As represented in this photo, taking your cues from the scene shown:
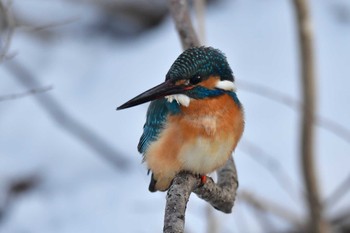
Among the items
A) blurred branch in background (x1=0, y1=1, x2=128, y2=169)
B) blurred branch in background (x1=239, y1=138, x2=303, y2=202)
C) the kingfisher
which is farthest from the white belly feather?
blurred branch in background (x1=0, y1=1, x2=128, y2=169)

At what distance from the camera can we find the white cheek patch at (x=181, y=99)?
9.54ft


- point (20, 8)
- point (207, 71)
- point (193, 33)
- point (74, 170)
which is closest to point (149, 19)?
point (20, 8)

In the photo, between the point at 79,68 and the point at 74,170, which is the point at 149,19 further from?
the point at 74,170

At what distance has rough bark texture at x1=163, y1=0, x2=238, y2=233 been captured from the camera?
2.42m

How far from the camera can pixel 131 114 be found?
19.5ft

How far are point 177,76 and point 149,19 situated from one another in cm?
390

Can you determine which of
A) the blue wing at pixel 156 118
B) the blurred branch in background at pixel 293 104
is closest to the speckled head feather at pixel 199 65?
the blue wing at pixel 156 118

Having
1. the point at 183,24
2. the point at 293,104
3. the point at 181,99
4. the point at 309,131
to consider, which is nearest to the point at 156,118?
the point at 181,99

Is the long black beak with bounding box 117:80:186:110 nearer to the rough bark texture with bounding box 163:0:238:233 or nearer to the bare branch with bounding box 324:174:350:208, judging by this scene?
the rough bark texture with bounding box 163:0:238:233

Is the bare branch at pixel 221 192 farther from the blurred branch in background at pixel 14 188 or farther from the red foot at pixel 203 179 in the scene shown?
the blurred branch in background at pixel 14 188

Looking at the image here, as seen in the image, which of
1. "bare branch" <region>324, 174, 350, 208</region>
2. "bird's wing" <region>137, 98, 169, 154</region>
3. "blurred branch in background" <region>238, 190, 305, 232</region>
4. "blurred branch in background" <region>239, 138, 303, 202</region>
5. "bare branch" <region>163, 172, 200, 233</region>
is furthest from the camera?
"blurred branch in background" <region>239, 138, 303, 202</region>

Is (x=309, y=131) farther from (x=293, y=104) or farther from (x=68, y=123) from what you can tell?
(x=68, y=123)

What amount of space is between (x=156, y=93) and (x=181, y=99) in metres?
0.17

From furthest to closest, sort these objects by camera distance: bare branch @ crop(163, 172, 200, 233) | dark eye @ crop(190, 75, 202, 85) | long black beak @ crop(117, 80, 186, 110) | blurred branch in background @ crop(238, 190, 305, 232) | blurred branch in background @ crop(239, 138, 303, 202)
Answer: blurred branch in background @ crop(239, 138, 303, 202)
blurred branch in background @ crop(238, 190, 305, 232)
dark eye @ crop(190, 75, 202, 85)
long black beak @ crop(117, 80, 186, 110)
bare branch @ crop(163, 172, 200, 233)
